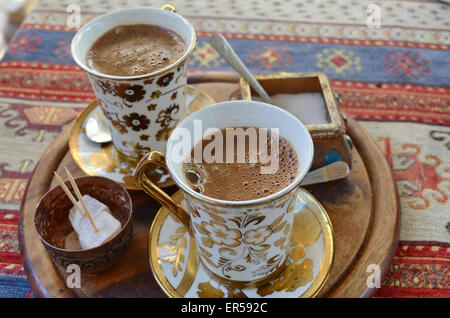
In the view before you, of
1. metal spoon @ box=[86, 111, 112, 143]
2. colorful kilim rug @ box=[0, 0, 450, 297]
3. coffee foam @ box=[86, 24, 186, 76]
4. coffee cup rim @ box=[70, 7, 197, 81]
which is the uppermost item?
coffee cup rim @ box=[70, 7, 197, 81]

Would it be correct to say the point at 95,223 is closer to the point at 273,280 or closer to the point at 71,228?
the point at 71,228

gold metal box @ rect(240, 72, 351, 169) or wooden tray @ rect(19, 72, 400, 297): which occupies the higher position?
gold metal box @ rect(240, 72, 351, 169)

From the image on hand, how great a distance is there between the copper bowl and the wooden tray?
0.03 meters

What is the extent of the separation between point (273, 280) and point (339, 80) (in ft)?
2.50

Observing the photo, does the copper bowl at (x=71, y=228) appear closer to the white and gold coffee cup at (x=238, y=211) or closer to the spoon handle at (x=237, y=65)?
the white and gold coffee cup at (x=238, y=211)

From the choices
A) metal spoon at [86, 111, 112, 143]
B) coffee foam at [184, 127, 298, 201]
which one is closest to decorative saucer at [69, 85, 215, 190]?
metal spoon at [86, 111, 112, 143]

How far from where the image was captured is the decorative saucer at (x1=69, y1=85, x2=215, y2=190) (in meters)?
0.88

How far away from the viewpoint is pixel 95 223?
75cm

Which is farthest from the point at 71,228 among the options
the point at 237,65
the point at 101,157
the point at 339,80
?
the point at 339,80

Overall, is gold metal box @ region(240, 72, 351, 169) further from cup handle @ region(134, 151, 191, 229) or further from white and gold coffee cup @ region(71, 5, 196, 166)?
cup handle @ region(134, 151, 191, 229)

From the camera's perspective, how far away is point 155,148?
→ 2.85ft

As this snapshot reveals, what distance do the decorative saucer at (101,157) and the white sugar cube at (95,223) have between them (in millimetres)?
100

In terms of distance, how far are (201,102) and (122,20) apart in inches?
9.5
